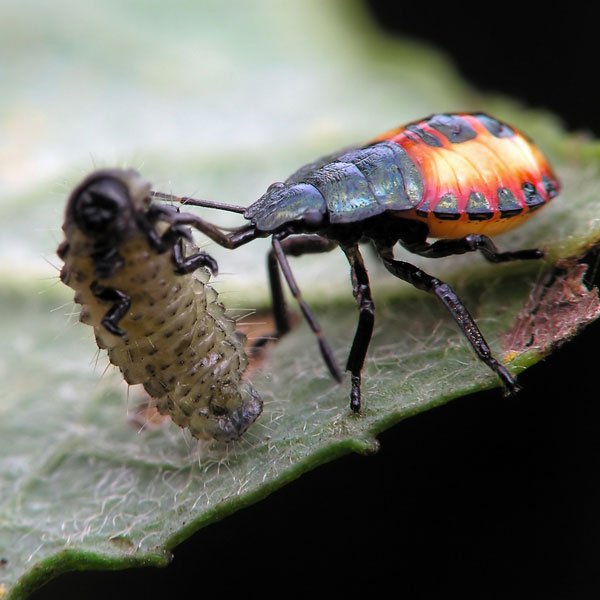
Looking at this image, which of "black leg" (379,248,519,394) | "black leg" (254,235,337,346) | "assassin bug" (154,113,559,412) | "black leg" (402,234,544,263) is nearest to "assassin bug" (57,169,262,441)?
"assassin bug" (154,113,559,412)

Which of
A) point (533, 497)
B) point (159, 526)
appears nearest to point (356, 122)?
point (533, 497)

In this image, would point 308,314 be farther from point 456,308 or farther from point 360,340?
point 456,308

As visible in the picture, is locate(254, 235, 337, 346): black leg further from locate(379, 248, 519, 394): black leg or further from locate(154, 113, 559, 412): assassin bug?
locate(379, 248, 519, 394): black leg

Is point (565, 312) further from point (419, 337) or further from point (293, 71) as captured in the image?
point (293, 71)

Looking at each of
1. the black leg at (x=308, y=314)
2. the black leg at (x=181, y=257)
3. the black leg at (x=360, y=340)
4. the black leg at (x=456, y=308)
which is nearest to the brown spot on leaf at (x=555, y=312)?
the black leg at (x=456, y=308)

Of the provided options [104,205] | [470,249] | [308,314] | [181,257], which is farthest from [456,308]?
[104,205]

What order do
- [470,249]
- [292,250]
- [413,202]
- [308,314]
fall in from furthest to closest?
[292,250], [470,249], [413,202], [308,314]

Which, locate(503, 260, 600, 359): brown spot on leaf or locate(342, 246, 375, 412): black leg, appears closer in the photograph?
locate(503, 260, 600, 359): brown spot on leaf
